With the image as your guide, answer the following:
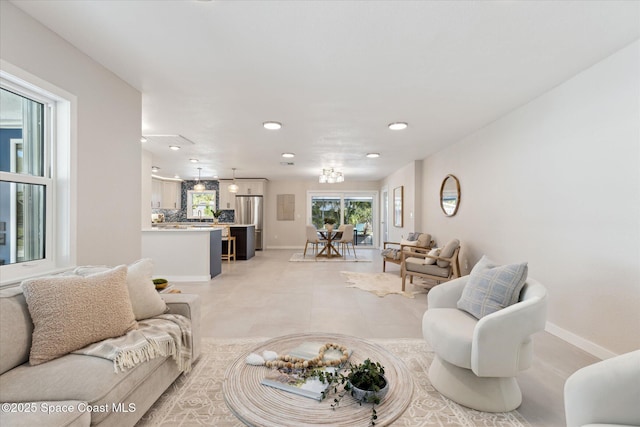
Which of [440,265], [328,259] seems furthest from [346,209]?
[440,265]

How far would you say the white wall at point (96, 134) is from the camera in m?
1.81

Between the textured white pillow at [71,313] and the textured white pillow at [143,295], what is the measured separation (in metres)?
0.22

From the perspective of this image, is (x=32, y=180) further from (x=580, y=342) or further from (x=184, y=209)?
(x=184, y=209)

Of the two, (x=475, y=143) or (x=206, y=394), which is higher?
(x=475, y=143)

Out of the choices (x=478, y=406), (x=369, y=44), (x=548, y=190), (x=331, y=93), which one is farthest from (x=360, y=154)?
(x=478, y=406)

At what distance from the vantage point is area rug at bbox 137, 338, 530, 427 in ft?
5.45

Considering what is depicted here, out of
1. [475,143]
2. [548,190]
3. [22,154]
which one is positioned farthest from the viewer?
[475,143]

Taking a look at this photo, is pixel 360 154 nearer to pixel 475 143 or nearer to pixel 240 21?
pixel 475 143

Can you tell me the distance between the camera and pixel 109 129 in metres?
2.50

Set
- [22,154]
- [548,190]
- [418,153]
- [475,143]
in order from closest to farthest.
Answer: [22,154]
[548,190]
[475,143]
[418,153]

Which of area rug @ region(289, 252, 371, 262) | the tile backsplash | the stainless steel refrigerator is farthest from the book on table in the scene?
the tile backsplash

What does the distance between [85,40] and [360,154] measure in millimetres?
4405

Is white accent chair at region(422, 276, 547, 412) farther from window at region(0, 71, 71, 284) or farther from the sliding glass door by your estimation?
the sliding glass door

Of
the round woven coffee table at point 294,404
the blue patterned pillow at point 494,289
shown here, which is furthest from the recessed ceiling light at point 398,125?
the round woven coffee table at point 294,404
